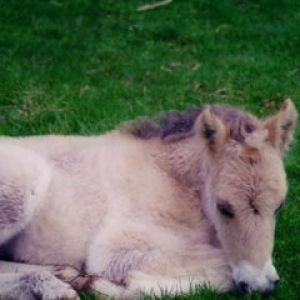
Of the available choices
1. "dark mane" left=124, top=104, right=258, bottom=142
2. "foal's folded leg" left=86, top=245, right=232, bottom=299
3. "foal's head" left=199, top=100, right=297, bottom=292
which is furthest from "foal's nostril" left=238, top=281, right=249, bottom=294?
"dark mane" left=124, top=104, right=258, bottom=142

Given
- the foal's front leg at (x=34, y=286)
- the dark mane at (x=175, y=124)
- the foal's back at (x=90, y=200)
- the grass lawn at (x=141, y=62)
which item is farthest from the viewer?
the grass lawn at (x=141, y=62)

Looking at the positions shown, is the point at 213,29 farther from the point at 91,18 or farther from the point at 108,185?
the point at 108,185

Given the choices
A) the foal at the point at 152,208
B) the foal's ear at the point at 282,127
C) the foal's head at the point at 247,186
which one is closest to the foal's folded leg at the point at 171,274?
the foal at the point at 152,208

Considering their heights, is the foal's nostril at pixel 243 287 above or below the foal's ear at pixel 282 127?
below

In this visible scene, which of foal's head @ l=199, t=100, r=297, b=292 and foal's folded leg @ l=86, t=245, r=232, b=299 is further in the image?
foal's folded leg @ l=86, t=245, r=232, b=299

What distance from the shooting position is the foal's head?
574 cm

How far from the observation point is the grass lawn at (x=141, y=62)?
9539 mm

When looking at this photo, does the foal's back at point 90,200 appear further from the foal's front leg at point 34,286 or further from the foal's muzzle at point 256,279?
the foal's muzzle at point 256,279

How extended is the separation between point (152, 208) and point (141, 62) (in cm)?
583

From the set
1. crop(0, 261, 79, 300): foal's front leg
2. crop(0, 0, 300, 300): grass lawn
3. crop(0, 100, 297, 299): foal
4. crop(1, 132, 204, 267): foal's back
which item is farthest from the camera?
crop(0, 0, 300, 300): grass lawn

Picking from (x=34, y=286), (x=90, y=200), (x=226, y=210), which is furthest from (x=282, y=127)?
(x=34, y=286)

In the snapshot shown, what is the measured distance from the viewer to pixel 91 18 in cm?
1414

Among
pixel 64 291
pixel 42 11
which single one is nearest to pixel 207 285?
pixel 64 291

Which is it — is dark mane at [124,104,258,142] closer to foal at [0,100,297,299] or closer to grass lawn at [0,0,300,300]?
foal at [0,100,297,299]
